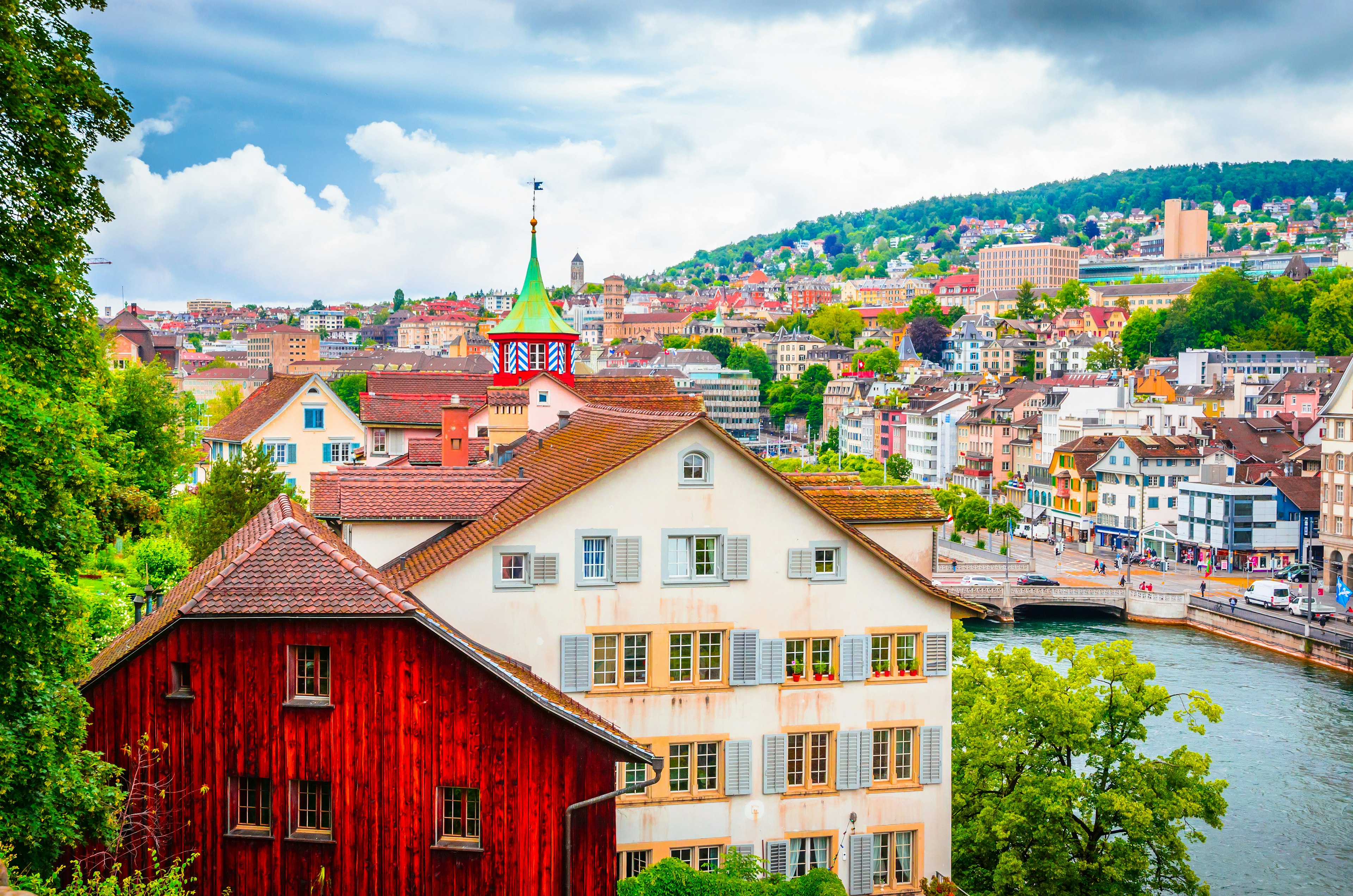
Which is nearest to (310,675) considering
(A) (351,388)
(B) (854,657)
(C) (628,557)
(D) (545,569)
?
(D) (545,569)

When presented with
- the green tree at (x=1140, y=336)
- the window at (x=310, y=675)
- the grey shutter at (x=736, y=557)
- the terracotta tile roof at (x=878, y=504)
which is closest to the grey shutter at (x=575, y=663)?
the grey shutter at (x=736, y=557)

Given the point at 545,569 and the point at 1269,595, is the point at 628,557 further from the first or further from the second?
the point at 1269,595

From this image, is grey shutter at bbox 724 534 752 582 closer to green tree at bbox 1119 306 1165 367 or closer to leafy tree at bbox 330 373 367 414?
leafy tree at bbox 330 373 367 414

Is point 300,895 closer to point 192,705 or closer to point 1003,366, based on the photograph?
point 192,705

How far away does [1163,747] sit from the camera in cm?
4188

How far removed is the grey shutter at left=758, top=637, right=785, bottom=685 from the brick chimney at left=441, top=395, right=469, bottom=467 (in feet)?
47.0

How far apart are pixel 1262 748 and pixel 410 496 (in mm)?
35413

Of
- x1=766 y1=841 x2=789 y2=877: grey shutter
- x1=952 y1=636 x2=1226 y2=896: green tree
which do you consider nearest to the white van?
x1=952 y1=636 x2=1226 y2=896: green tree

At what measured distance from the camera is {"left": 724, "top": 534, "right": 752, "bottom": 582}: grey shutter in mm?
19531

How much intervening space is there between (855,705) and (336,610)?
9.38 meters

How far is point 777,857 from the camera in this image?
19.6 metres

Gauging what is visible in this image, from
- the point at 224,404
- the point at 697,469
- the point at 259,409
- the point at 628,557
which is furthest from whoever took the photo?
the point at 224,404

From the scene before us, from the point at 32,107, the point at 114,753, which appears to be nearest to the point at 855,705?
the point at 114,753

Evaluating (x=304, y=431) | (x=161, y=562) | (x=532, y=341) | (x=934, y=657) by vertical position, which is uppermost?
(x=532, y=341)
